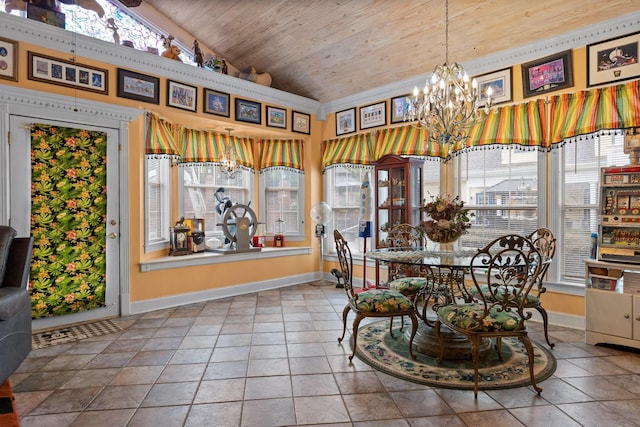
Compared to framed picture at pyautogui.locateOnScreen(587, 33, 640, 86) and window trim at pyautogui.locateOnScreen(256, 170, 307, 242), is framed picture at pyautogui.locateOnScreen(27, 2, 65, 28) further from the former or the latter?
framed picture at pyautogui.locateOnScreen(587, 33, 640, 86)

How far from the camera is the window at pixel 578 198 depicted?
365 cm

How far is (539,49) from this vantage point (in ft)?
12.8

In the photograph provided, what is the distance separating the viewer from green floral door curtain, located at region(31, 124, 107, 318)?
358 cm

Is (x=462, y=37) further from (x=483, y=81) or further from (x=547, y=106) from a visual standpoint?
(x=547, y=106)

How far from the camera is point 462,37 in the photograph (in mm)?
4133

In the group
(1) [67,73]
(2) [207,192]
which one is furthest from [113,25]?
(2) [207,192]

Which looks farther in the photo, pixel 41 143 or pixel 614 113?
pixel 41 143

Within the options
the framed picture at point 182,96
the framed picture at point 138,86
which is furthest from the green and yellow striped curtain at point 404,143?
the framed picture at point 138,86

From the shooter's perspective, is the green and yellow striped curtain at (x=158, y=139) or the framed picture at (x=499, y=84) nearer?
the framed picture at (x=499, y=84)

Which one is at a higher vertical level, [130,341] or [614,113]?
[614,113]

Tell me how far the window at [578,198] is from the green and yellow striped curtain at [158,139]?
428 centimetres

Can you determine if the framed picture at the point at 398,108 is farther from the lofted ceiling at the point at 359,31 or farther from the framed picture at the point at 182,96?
the framed picture at the point at 182,96

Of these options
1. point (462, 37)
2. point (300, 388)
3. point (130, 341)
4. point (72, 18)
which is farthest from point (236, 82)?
point (300, 388)

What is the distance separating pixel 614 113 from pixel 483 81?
135 centimetres
